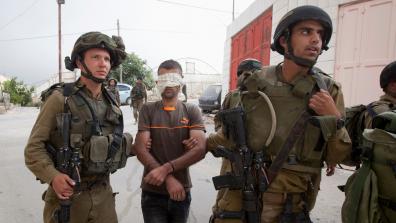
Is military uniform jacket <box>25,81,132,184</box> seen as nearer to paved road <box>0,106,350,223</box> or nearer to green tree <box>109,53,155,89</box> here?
paved road <box>0,106,350,223</box>

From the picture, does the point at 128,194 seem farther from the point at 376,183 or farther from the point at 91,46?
the point at 376,183

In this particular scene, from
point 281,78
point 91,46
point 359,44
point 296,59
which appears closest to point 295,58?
point 296,59

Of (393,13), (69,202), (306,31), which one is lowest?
(69,202)

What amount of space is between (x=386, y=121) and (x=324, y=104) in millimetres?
314

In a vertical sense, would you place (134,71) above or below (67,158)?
above

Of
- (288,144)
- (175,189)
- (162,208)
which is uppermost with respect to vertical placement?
(288,144)


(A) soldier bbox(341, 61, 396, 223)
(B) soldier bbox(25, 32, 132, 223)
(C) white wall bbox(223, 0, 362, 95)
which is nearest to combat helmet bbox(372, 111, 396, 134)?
(A) soldier bbox(341, 61, 396, 223)

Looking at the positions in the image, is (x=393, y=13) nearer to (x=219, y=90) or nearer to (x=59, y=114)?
(x=59, y=114)

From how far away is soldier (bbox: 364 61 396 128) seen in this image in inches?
75.5

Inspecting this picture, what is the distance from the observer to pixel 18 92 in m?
21.4

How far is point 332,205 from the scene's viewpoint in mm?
3664

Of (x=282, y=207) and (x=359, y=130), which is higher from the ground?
(x=359, y=130)

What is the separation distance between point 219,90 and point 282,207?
43.2 feet

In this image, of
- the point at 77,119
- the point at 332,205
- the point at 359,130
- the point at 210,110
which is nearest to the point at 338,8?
the point at 332,205
